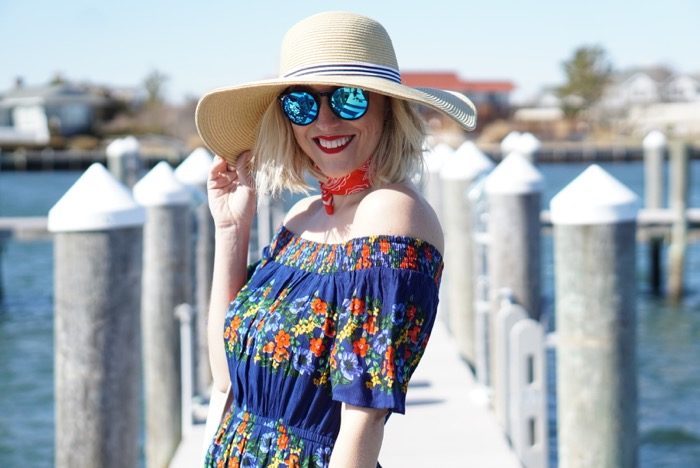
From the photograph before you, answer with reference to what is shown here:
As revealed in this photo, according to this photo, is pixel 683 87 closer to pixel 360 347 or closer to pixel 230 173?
pixel 230 173

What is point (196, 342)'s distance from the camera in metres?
5.52

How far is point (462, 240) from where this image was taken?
23.2 feet

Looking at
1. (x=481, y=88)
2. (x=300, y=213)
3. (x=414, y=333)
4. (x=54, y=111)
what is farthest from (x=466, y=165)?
(x=481, y=88)

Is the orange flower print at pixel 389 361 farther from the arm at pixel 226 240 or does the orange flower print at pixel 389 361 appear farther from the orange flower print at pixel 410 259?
the arm at pixel 226 240

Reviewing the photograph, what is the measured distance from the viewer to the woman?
→ 77.5 inches

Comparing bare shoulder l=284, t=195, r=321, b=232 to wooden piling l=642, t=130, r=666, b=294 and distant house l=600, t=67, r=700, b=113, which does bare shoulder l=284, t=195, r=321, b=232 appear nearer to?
wooden piling l=642, t=130, r=666, b=294

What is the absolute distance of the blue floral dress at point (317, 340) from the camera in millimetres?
1956

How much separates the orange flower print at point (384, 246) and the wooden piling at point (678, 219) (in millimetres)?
13445

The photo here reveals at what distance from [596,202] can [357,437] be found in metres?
1.58

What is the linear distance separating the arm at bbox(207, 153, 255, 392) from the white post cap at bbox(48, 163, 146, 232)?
0.67 meters

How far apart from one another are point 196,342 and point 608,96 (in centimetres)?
8768

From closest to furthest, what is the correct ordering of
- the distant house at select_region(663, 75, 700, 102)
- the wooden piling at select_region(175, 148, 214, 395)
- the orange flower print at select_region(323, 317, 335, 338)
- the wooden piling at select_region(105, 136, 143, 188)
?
the orange flower print at select_region(323, 317, 335, 338)
the wooden piling at select_region(175, 148, 214, 395)
the wooden piling at select_region(105, 136, 143, 188)
the distant house at select_region(663, 75, 700, 102)

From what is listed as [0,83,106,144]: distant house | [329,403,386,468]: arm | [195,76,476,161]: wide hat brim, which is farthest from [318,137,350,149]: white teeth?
[0,83,106,144]: distant house

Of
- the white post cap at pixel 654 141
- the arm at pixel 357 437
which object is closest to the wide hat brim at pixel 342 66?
the arm at pixel 357 437
